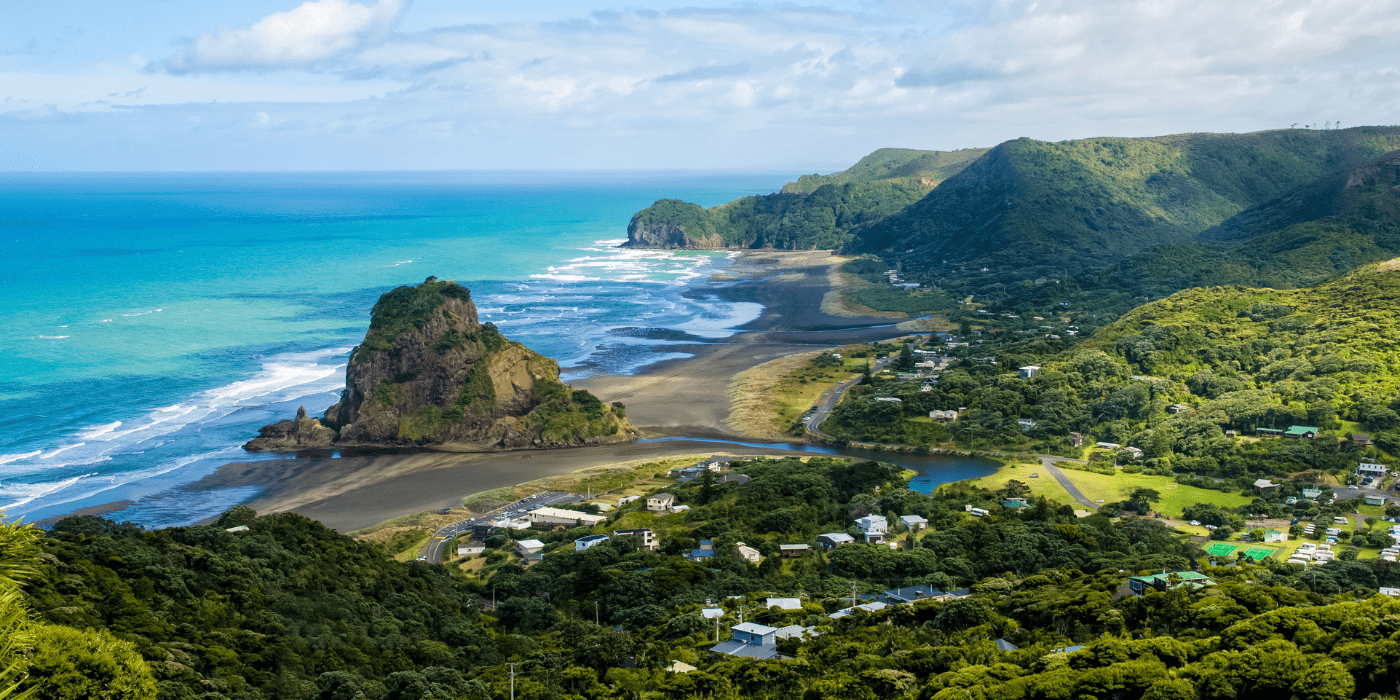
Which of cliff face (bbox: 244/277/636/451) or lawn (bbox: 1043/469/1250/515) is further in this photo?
cliff face (bbox: 244/277/636/451)

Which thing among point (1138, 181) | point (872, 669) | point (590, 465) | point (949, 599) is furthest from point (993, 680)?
point (1138, 181)

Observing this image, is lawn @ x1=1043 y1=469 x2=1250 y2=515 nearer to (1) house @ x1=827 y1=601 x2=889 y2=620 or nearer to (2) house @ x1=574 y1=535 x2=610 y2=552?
(1) house @ x1=827 y1=601 x2=889 y2=620

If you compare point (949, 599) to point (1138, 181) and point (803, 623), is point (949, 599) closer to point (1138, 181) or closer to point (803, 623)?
point (803, 623)

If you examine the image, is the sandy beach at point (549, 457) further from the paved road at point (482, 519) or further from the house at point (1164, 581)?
the house at point (1164, 581)

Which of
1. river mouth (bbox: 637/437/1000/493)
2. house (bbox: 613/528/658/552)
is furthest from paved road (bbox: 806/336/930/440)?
house (bbox: 613/528/658/552)

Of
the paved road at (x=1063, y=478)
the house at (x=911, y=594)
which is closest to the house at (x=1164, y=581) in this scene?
the house at (x=911, y=594)

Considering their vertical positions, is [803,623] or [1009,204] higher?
[1009,204]

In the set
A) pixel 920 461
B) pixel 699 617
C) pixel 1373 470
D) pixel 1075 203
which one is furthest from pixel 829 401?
pixel 1075 203
